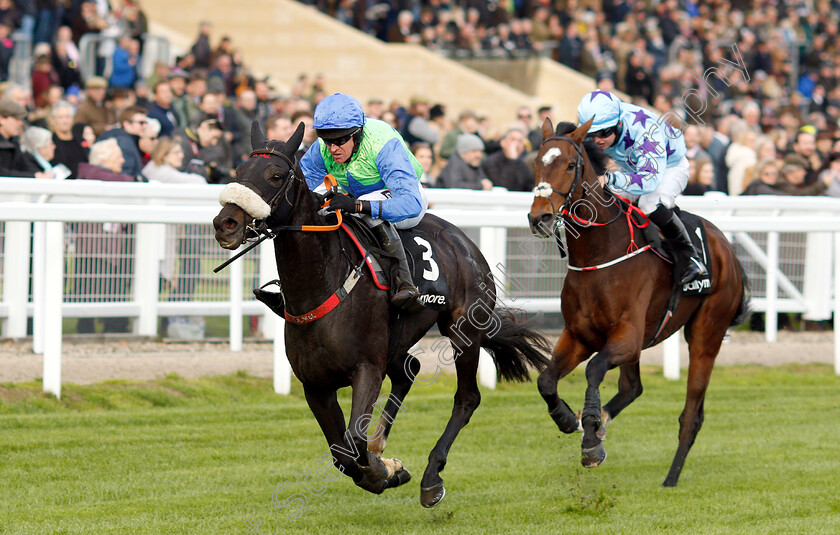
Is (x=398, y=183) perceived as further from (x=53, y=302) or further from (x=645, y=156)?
(x=53, y=302)

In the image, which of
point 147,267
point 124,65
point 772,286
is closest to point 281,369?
point 147,267

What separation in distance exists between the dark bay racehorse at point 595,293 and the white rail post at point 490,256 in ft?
5.46

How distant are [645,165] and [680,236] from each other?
423mm

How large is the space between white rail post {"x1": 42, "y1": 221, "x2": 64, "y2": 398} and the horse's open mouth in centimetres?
266

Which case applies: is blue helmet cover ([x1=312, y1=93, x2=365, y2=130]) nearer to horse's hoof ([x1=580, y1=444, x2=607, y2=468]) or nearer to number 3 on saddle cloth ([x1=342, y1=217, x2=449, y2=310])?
number 3 on saddle cloth ([x1=342, y1=217, x2=449, y2=310])

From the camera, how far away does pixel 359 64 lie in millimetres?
18078

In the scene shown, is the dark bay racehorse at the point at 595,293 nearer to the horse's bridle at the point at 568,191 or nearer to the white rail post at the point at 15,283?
the horse's bridle at the point at 568,191

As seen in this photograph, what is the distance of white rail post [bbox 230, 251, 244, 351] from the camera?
7.35 metres

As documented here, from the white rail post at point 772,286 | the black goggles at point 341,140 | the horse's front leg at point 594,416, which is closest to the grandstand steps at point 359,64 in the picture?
the white rail post at point 772,286

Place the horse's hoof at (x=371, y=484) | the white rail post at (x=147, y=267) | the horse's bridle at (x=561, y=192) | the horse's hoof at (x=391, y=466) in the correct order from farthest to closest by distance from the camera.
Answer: the white rail post at (x=147, y=267), the horse's bridle at (x=561, y=192), the horse's hoof at (x=391, y=466), the horse's hoof at (x=371, y=484)

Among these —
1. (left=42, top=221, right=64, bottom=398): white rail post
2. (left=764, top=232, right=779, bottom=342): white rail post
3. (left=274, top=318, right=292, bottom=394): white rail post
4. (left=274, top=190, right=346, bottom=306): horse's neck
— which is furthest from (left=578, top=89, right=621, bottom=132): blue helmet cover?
(left=764, top=232, right=779, bottom=342): white rail post

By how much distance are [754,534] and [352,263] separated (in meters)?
1.93

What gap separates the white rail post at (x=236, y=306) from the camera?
7.35 m

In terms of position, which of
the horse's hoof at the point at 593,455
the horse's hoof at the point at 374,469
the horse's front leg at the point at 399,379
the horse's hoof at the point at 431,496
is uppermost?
the horse's front leg at the point at 399,379
